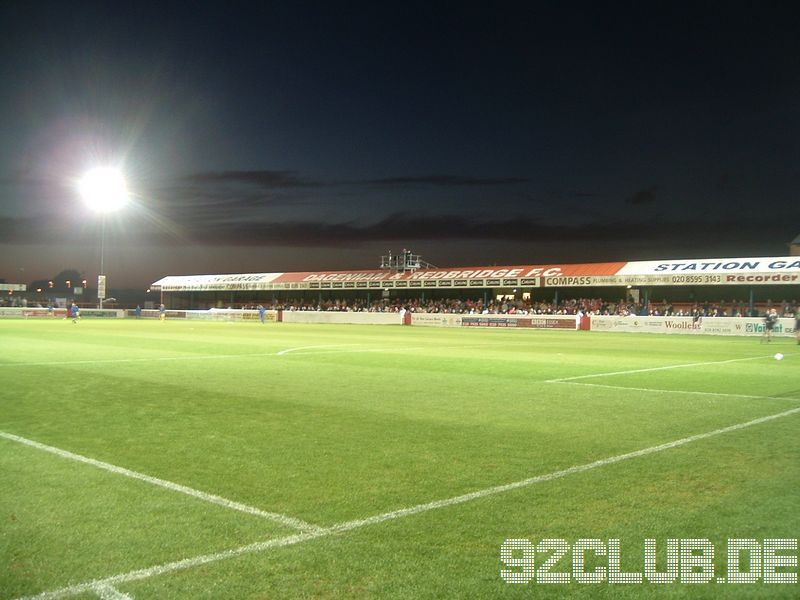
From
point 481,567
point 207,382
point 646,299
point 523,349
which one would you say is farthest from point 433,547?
point 646,299

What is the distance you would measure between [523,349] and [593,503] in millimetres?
20473

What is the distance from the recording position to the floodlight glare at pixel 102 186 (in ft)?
179

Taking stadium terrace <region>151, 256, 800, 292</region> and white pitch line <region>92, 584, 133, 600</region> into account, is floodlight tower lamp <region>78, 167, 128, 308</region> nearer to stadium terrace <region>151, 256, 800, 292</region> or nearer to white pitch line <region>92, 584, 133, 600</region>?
stadium terrace <region>151, 256, 800, 292</region>

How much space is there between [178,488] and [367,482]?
5.68 ft

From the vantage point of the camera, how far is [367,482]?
6.54m

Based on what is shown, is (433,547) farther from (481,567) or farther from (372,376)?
(372,376)

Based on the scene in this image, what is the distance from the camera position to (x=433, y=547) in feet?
15.8

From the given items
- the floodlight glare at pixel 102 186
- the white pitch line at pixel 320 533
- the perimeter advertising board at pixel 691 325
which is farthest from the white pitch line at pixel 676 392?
the floodlight glare at pixel 102 186

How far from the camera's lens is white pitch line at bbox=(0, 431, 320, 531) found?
536 centimetres

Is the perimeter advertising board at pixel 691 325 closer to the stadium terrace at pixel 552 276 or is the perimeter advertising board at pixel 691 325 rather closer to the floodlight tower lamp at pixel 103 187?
the stadium terrace at pixel 552 276

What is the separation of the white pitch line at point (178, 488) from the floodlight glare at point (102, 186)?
50892 millimetres

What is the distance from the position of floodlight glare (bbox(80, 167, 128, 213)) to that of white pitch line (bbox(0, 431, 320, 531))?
50.9 meters

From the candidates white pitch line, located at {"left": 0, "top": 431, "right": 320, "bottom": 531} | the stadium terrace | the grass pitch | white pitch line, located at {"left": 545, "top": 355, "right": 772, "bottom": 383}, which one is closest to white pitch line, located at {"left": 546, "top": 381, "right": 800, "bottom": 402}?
the grass pitch

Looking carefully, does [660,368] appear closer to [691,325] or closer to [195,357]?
[195,357]
